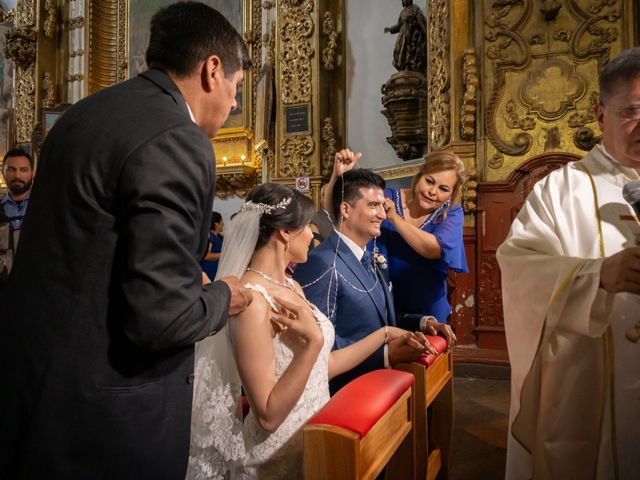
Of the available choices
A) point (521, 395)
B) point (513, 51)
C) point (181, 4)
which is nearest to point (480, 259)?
point (513, 51)

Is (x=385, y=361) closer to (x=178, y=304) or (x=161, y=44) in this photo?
(x=178, y=304)

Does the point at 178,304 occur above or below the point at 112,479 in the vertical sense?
above

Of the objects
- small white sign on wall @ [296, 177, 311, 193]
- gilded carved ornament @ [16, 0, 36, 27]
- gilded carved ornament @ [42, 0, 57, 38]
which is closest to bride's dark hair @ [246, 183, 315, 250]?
small white sign on wall @ [296, 177, 311, 193]

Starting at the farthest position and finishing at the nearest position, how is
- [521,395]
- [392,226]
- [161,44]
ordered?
[392,226] → [521,395] → [161,44]

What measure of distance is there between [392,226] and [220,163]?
21.4ft

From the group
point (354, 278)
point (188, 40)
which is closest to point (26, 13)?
point (354, 278)

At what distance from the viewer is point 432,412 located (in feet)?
9.20

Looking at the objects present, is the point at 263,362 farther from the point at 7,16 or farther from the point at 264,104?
the point at 7,16

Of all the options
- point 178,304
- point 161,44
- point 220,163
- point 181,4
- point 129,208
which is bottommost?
point 178,304

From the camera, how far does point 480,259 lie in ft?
16.8

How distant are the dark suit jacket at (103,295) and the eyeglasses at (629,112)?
137cm

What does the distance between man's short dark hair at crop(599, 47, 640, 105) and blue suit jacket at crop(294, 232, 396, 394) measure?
1.25 m

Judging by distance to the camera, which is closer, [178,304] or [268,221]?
[178,304]

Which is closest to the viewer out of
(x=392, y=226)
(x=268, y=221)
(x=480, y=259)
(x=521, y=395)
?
(x=521, y=395)
